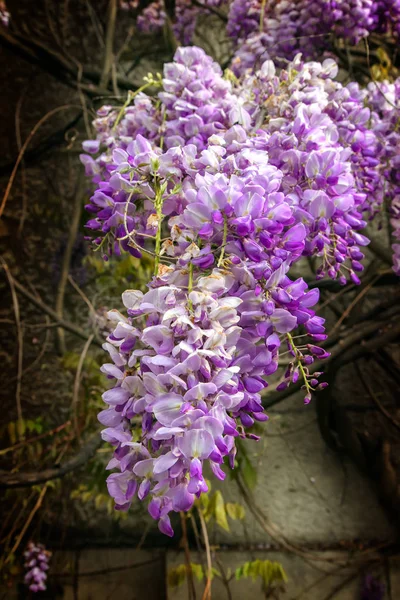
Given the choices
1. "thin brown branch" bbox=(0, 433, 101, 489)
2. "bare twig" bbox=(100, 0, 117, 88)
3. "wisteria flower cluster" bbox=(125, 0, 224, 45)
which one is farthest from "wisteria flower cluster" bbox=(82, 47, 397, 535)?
"wisteria flower cluster" bbox=(125, 0, 224, 45)

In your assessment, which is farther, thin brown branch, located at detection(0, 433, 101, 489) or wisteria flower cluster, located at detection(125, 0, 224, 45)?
wisteria flower cluster, located at detection(125, 0, 224, 45)

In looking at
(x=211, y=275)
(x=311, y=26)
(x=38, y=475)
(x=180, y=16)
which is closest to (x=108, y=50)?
(x=180, y=16)

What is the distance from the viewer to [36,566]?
58.3 inches

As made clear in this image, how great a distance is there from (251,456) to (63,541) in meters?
0.59

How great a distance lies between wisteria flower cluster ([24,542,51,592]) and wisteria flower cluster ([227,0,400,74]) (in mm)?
1304

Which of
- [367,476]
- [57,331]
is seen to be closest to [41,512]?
[57,331]

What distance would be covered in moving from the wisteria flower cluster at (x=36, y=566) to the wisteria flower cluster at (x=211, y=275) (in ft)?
3.75

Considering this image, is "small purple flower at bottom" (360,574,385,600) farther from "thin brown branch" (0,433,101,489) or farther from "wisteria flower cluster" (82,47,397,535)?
"wisteria flower cluster" (82,47,397,535)

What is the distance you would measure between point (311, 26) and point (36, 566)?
4.80 ft

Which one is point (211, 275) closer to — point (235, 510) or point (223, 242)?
point (223, 242)

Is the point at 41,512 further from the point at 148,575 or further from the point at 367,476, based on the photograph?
the point at 367,476

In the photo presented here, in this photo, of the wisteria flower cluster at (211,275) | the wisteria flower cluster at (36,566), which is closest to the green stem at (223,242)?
the wisteria flower cluster at (211,275)

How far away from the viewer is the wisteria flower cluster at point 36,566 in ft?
4.79

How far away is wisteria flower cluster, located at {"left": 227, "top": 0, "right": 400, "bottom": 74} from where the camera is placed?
1.01m
